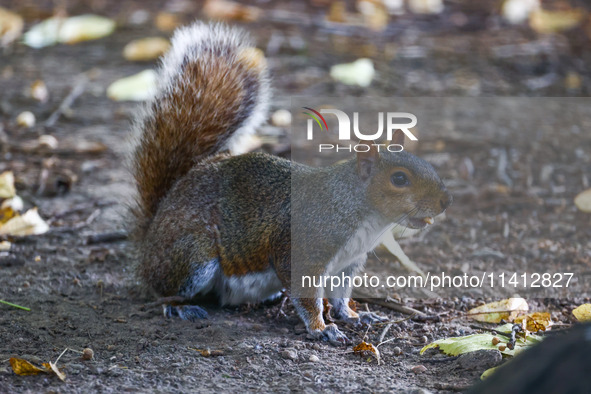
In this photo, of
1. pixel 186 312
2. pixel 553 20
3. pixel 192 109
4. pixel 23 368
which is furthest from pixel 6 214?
pixel 553 20

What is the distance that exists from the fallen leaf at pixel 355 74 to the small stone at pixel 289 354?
3.76 meters

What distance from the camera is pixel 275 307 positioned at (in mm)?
3586

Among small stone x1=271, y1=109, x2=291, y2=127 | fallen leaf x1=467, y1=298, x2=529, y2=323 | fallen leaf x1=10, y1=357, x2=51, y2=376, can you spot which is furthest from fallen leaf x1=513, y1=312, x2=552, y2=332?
small stone x1=271, y1=109, x2=291, y2=127

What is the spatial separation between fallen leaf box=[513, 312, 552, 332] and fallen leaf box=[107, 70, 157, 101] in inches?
143

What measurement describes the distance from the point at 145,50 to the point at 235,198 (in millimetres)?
3762

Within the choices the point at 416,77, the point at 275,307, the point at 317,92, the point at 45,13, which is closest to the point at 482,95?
the point at 416,77

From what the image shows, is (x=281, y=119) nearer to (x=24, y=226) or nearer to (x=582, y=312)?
(x=24, y=226)

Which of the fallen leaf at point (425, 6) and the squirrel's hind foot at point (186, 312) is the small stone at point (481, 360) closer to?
the squirrel's hind foot at point (186, 312)

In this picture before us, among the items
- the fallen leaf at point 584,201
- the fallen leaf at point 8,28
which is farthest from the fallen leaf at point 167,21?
the fallen leaf at point 584,201

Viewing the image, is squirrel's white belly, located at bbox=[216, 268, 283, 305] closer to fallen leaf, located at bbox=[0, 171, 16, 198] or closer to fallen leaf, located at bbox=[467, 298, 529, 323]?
fallen leaf, located at bbox=[467, 298, 529, 323]

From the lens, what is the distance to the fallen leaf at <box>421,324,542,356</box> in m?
2.92

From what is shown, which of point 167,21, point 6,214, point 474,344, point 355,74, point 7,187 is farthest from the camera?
point 167,21

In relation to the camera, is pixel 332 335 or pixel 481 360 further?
pixel 332 335

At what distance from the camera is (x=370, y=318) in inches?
133
